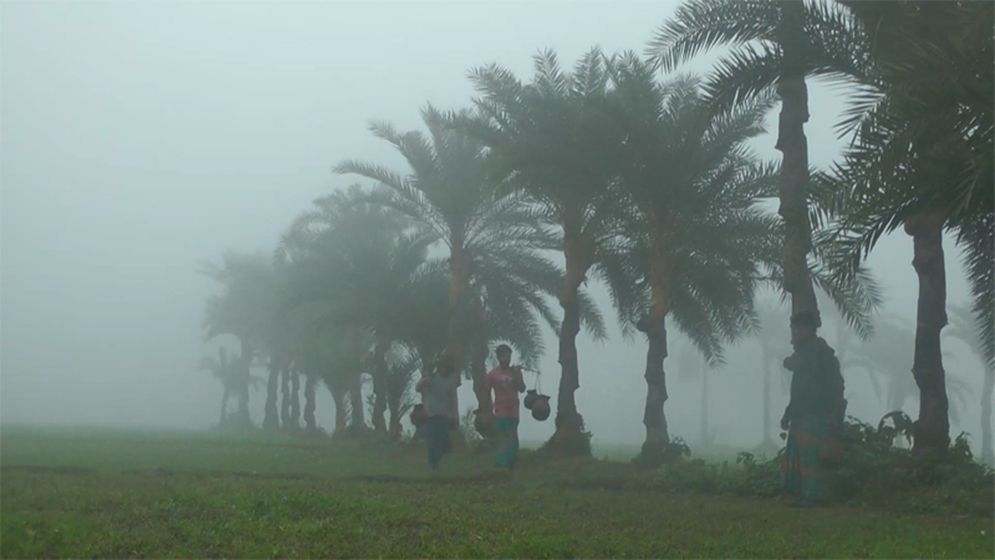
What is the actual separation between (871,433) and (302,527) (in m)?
9.18

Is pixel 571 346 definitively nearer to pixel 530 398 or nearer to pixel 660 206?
pixel 660 206

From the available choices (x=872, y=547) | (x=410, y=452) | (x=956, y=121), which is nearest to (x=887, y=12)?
(x=956, y=121)

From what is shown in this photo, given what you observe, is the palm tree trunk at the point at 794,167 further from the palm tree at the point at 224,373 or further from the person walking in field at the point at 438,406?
the palm tree at the point at 224,373

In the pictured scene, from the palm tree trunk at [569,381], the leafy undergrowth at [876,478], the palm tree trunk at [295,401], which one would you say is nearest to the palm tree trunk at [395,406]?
the palm tree trunk at [569,381]

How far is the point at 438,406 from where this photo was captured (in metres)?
16.2

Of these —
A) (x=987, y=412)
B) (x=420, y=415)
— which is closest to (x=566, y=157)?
(x=420, y=415)

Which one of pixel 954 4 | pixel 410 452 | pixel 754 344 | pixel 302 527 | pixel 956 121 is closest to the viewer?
pixel 302 527

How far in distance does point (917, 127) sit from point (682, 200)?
9.48 metres

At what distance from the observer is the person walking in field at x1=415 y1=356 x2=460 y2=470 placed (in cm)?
1609

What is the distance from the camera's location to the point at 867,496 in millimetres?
13125

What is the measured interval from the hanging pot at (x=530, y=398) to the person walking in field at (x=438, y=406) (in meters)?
1.09

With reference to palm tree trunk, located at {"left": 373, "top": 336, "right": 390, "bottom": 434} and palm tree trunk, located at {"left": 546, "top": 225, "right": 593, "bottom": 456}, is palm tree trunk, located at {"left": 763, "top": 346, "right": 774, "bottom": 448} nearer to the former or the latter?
palm tree trunk, located at {"left": 373, "top": 336, "right": 390, "bottom": 434}

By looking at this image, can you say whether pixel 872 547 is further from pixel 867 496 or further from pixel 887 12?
pixel 887 12

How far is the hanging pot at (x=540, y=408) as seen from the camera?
16.9 m
